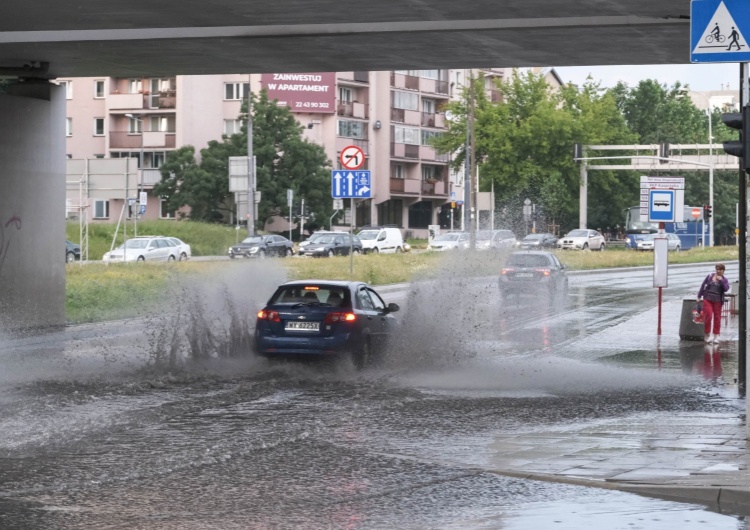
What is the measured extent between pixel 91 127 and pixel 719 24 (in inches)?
3300

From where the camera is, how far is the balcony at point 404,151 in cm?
10050

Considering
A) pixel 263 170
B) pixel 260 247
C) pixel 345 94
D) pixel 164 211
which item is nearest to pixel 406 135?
pixel 345 94

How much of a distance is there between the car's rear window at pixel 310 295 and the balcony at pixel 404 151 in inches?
3209

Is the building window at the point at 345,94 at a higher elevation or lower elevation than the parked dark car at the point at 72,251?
higher

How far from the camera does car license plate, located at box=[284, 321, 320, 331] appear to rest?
1847 cm

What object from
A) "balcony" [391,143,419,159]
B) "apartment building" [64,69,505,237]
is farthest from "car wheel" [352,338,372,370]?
"balcony" [391,143,419,159]

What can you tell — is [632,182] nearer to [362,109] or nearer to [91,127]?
[362,109]

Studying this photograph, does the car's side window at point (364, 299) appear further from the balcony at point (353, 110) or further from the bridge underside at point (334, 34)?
the balcony at point (353, 110)

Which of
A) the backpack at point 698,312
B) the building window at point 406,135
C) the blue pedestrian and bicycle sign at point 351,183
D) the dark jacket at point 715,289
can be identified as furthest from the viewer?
the building window at point 406,135

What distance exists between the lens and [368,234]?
75.9m

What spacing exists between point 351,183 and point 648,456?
24763 millimetres

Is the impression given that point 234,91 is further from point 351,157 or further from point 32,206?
point 32,206

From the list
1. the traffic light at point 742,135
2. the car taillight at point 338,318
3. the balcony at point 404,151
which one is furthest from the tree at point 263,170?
the traffic light at point 742,135

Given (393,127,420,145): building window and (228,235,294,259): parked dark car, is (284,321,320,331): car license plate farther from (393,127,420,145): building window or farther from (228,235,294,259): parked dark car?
(393,127,420,145): building window
